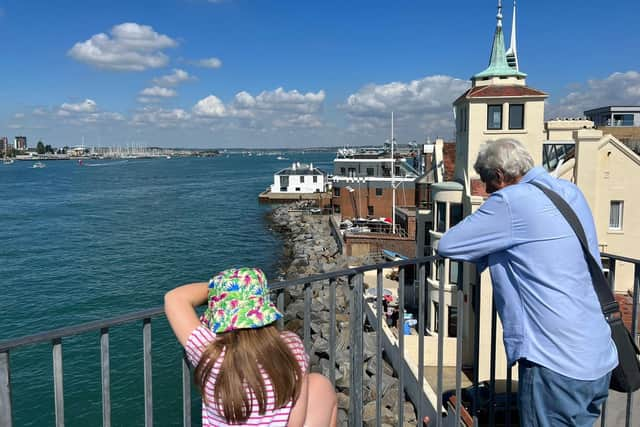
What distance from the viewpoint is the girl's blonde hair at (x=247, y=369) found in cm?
169

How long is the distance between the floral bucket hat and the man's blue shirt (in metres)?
0.95

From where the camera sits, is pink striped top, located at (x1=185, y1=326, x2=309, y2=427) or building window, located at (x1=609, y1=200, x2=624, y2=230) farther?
building window, located at (x1=609, y1=200, x2=624, y2=230)

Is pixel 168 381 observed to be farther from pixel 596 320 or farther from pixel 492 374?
pixel 596 320

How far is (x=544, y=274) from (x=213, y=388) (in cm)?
138

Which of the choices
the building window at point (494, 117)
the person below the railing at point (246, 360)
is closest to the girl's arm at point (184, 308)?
the person below the railing at point (246, 360)

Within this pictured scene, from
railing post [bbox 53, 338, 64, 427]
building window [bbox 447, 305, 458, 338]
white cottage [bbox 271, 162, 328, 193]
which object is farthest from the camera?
white cottage [bbox 271, 162, 328, 193]

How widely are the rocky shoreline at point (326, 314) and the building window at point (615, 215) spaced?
7430 mm

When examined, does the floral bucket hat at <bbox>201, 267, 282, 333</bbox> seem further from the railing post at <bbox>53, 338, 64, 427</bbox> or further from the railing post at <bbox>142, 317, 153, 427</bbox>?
the railing post at <bbox>53, 338, 64, 427</bbox>

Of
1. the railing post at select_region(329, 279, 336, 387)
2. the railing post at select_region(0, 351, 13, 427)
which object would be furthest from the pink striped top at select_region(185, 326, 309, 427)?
the railing post at select_region(329, 279, 336, 387)

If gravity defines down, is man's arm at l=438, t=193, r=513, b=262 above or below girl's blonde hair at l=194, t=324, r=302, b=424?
above

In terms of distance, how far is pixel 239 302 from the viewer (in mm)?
1742

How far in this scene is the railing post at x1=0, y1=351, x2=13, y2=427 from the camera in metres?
1.83

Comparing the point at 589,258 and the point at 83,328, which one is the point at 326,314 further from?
the point at 83,328

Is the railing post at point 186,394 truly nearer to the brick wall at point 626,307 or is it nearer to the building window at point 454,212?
the brick wall at point 626,307
